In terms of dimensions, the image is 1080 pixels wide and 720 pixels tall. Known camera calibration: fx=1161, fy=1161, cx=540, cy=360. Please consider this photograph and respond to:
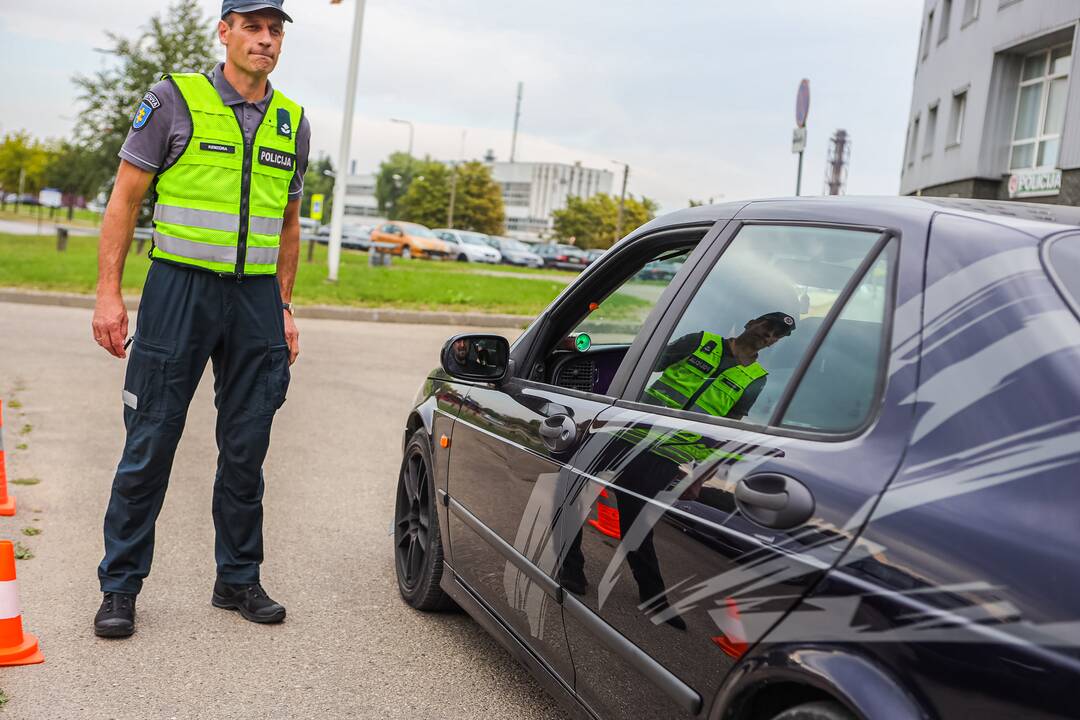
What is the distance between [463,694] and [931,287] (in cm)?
223

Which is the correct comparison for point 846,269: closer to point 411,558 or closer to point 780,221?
point 780,221

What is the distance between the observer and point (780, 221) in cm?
272

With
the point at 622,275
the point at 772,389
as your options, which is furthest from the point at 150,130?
the point at 772,389

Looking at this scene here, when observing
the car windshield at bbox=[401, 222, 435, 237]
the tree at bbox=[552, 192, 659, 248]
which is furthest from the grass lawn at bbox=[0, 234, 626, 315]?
the tree at bbox=[552, 192, 659, 248]

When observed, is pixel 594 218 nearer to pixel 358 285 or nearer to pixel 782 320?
pixel 358 285

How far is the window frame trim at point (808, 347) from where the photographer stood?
6.99 ft

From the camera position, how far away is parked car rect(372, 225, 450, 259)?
48875 millimetres

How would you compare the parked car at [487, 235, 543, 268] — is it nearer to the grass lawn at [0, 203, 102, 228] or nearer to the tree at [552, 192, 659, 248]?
the grass lawn at [0, 203, 102, 228]

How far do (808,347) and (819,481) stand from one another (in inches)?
17.2

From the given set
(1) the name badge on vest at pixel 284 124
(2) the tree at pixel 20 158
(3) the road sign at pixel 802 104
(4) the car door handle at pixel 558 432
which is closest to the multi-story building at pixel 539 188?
(2) the tree at pixel 20 158

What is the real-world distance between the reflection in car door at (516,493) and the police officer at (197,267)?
2.77 ft

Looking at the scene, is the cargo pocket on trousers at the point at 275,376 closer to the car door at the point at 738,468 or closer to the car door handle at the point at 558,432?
the car door handle at the point at 558,432

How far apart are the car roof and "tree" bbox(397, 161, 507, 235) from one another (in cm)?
9449

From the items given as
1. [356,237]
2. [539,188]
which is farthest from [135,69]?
[539,188]
